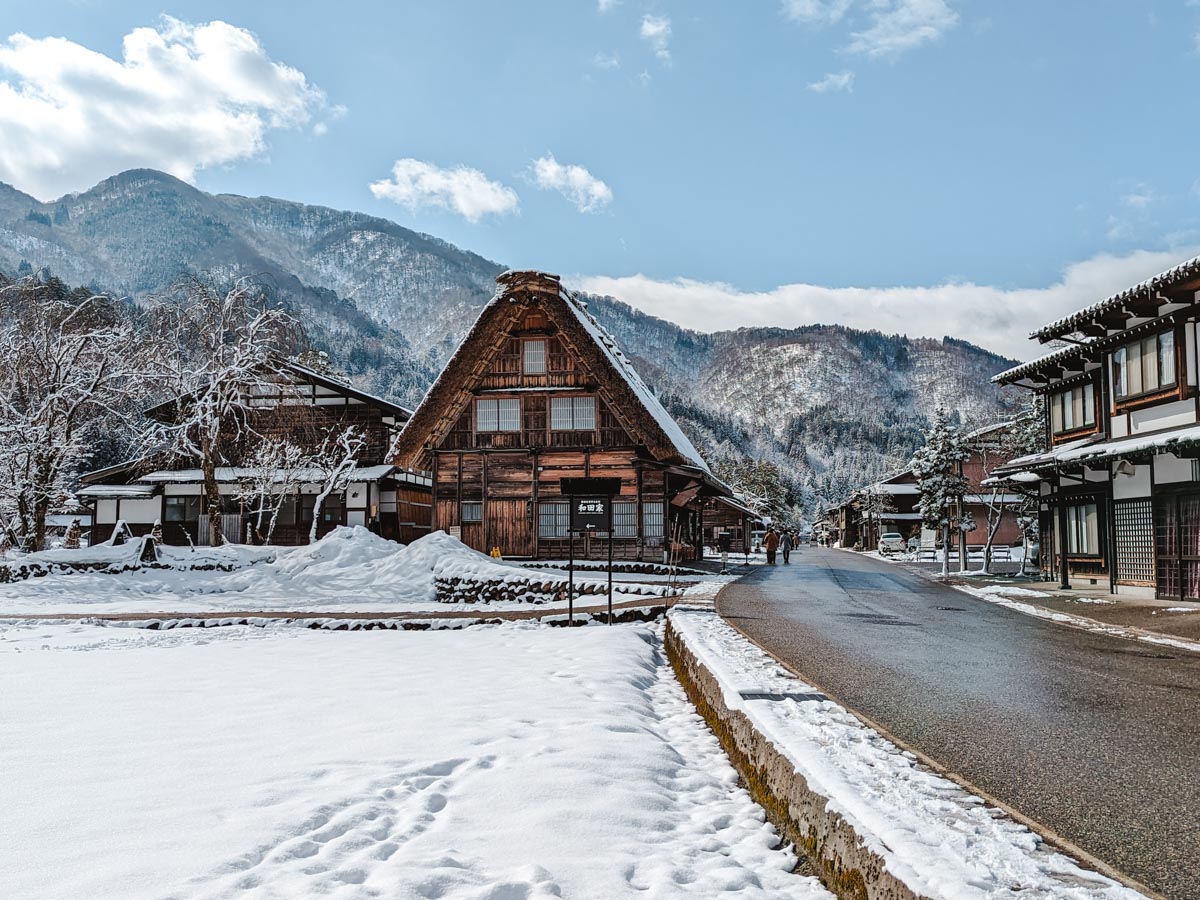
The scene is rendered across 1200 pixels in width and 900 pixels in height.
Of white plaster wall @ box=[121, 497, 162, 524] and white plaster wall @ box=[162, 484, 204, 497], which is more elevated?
white plaster wall @ box=[162, 484, 204, 497]

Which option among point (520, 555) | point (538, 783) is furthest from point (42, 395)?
point (538, 783)

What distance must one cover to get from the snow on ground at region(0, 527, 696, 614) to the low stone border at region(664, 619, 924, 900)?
1107 cm

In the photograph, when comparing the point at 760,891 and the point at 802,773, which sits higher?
the point at 802,773

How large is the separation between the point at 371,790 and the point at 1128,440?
18.2 metres

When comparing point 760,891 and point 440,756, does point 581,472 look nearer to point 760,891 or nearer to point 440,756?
point 440,756

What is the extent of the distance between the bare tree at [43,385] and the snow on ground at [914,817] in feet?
77.3

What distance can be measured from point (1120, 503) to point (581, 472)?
1456 cm

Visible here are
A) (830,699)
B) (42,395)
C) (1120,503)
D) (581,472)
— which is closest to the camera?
(830,699)

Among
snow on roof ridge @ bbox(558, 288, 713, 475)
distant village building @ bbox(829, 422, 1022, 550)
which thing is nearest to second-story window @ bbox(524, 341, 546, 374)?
snow on roof ridge @ bbox(558, 288, 713, 475)

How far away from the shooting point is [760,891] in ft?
11.1

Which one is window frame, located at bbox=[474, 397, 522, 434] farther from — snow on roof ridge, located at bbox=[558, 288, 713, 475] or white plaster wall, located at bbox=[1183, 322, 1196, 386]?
white plaster wall, located at bbox=[1183, 322, 1196, 386]

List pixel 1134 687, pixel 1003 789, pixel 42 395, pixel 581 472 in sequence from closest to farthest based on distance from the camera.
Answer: pixel 1003 789
pixel 1134 687
pixel 42 395
pixel 581 472

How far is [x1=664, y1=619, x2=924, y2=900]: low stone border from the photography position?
2867 mm

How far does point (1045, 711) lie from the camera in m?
6.33
